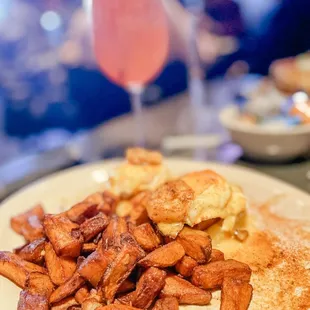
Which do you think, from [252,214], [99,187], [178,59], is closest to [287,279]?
[252,214]

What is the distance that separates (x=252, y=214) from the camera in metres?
1.25

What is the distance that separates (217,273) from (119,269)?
206 millimetres

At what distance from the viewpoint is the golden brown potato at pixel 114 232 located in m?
0.98

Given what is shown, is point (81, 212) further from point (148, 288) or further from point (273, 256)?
point (273, 256)

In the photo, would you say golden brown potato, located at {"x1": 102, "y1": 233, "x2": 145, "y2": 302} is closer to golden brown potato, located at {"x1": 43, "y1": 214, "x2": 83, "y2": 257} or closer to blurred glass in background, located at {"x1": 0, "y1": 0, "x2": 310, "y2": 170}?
golden brown potato, located at {"x1": 43, "y1": 214, "x2": 83, "y2": 257}

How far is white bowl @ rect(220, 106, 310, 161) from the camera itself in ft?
5.21

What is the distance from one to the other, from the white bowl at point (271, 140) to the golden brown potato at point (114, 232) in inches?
29.9

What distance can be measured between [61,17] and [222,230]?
4565 mm

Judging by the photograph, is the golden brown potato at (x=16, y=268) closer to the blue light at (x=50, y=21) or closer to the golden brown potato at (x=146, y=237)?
the golden brown potato at (x=146, y=237)

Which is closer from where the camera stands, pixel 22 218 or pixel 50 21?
pixel 22 218

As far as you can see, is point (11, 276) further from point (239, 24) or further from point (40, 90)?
point (239, 24)

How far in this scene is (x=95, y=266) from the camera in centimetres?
90

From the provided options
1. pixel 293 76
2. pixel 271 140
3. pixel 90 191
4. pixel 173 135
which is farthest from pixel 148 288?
pixel 293 76

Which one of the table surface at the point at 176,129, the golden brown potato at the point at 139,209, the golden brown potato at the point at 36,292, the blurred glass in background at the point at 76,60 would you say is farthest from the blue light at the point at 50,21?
the golden brown potato at the point at 36,292
